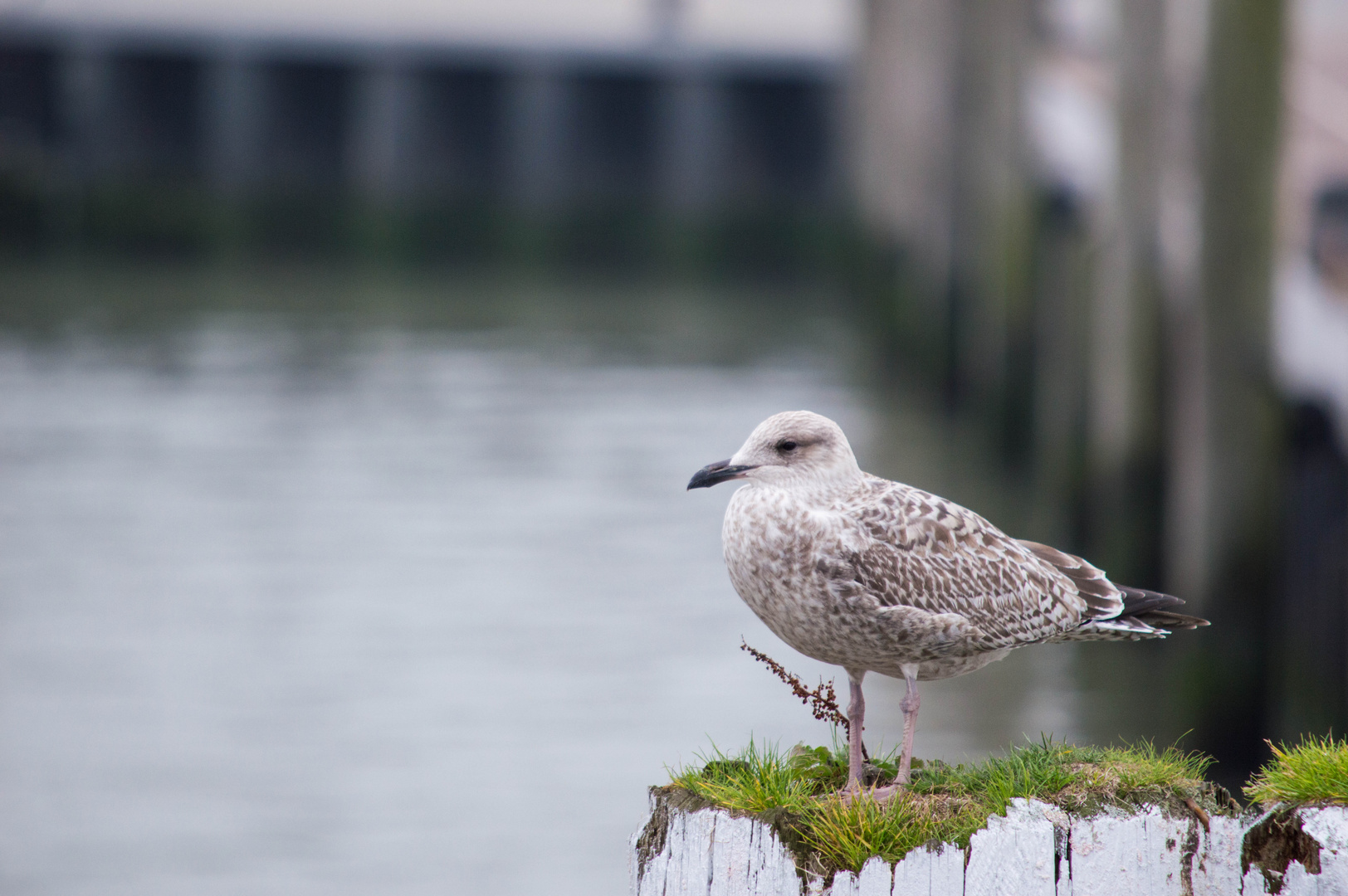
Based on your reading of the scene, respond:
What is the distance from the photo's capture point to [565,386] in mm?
18859

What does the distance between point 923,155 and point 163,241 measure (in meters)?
15.3

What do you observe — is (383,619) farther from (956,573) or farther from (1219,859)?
(1219,859)

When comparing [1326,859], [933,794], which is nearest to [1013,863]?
[933,794]

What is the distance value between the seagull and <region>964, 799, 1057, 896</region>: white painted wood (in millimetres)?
411

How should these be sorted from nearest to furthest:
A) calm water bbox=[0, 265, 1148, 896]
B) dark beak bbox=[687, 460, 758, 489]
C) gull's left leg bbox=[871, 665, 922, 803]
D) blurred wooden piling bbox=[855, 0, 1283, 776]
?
1. gull's left leg bbox=[871, 665, 922, 803]
2. dark beak bbox=[687, 460, 758, 489]
3. blurred wooden piling bbox=[855, 0, 1283, 776]
4. calm water bbox=[0, 265, 1148, 896]

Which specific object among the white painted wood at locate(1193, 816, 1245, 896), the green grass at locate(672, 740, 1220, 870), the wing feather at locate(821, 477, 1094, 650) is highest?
the wing feather at locate(821, 477, 1094, 650)

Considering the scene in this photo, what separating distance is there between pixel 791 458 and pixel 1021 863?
1004 mm

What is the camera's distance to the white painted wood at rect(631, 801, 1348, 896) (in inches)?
107

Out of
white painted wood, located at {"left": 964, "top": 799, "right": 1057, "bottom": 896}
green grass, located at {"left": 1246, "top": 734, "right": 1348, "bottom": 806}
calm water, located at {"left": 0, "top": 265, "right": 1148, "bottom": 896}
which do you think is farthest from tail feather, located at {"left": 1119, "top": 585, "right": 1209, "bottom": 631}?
calm water, located at {"left": 0, "top": 265, "right": 1148, "bottom": 896}

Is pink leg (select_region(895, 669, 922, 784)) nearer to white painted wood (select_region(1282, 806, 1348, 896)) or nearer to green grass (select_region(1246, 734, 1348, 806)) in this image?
green grass (select_region(1246, 734, 1348, 806))

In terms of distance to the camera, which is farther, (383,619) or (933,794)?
(383,619)

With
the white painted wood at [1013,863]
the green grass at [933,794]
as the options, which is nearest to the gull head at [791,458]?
the green grass at [933,794]

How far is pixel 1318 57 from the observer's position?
74.5 feet

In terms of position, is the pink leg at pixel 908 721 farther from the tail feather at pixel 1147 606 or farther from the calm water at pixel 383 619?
the calm water at pixel 383 619
